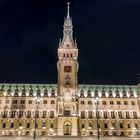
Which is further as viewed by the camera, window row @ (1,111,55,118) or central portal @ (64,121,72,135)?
window row @ (1,111,55,118)

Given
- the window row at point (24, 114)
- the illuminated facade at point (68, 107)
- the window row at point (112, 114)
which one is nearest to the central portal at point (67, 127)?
the illuminated facade at point (68, 107)

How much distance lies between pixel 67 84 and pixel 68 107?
11.0m

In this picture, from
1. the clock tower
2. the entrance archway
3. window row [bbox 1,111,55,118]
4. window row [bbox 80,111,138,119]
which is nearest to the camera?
the entrance archway

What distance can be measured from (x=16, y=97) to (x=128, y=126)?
54.1m

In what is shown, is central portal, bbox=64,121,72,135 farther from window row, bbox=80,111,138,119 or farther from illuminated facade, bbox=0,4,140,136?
window row, bbox=80,111,138,119

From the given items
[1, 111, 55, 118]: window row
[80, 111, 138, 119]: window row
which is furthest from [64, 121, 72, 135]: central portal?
[80, 111, 138, 119]: window row

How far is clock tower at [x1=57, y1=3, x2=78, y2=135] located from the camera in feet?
377

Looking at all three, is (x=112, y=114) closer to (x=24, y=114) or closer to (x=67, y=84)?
(x=67, y=84)

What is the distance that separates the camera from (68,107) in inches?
4636

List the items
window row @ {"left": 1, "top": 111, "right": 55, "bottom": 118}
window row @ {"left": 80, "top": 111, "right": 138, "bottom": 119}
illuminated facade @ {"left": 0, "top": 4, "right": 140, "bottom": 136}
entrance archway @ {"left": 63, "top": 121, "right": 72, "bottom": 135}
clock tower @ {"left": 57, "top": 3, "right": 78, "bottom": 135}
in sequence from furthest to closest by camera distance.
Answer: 1. window row @ {"left": 80, "top": 111, "right": 138, "bottom": 119}
2. window row @ {"left": 1, "top": 111, "right": 55, "bottom": 118}
3. illuminated facade @ {"left": 0, "top": 4, "right": 140, "bottom": 136}
4. clock tower @ {"left": 57, "top": 3, "right": 78, "bottom": 135}
5. entrance archway @ {"left": 63, "top": 121, "right": 72, "bottom": 135}

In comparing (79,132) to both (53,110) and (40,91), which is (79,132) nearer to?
(53,110)

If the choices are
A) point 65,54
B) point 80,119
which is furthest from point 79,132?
point 65,54

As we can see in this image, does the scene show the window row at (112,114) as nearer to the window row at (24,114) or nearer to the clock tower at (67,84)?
the clock tower at (67,84)

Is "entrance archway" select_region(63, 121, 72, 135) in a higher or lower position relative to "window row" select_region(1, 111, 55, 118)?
lower
